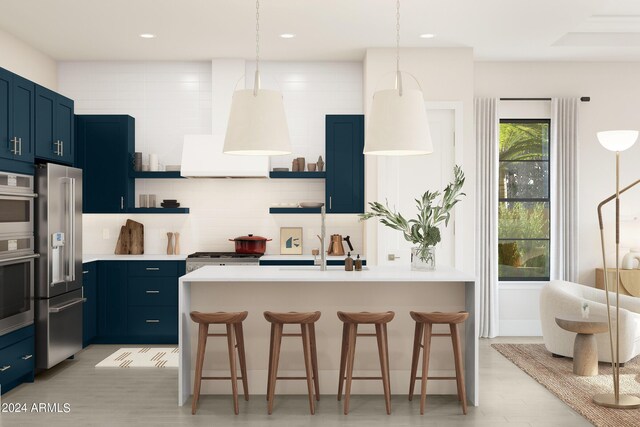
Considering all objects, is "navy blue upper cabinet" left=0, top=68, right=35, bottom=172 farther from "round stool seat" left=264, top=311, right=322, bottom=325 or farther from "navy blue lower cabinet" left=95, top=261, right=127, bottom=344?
"round stool seat" left=264, top=311, right=322, bottom=325

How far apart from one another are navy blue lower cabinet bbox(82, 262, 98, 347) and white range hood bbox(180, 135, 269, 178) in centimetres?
143

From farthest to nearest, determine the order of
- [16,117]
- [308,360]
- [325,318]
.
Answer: [16,117]
[325,318]
[308,360]

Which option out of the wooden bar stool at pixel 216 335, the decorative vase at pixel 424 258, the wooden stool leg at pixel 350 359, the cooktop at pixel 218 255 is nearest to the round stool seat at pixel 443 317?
the wooden stool leg at pixel 350 359

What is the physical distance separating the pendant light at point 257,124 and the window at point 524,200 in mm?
4416

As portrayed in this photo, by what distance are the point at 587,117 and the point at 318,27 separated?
11.9ft

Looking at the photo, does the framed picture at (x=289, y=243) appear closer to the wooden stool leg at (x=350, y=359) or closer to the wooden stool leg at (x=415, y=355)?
the wooden stool leg at (x=415, y=355)

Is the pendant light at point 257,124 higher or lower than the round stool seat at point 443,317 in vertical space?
higher

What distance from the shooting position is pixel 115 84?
8086 mm

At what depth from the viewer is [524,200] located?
8.27m

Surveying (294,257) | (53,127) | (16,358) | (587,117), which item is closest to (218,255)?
(294,257)

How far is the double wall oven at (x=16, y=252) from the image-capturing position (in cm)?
530

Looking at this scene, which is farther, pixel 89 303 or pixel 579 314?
pixel 89 303

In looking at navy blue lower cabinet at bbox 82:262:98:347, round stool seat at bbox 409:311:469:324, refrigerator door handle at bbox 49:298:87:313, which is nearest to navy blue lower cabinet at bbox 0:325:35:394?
refrigerator door handle at bbox 49:298:87:313

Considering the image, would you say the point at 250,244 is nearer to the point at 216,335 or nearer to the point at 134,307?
the point at 134,307
